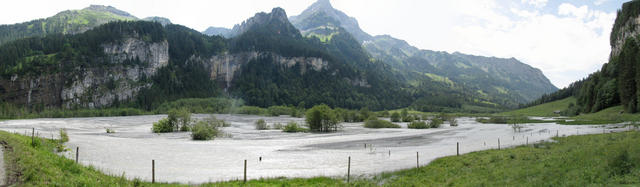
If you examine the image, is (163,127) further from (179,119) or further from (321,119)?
(321,119)

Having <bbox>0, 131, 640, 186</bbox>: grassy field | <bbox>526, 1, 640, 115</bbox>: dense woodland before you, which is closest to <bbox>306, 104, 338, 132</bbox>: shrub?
<bbox>0, 131, 640, 186</bbox>: grassy field

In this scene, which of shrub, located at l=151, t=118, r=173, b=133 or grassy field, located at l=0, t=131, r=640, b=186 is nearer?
grassy field, located at l=0, t=131, r=640, b=186

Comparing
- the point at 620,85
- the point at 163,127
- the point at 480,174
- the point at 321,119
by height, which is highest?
the point at 620,85

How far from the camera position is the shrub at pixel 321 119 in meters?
83.1

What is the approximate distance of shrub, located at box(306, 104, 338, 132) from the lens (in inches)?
3270

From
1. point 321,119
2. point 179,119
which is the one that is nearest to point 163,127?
point 179,119

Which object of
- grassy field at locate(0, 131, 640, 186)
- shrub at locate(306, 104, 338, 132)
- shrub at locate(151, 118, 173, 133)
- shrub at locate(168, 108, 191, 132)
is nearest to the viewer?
grassy field at locate(0, 131, 640, 186)

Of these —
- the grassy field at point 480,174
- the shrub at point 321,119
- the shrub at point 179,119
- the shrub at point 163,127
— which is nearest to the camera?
the grassy field at point 480,174

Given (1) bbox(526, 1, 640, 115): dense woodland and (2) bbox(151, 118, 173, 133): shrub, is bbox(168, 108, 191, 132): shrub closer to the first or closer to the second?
(2) bbox(151, 118, 173, 133): shrub

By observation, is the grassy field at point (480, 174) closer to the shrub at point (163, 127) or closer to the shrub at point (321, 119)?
the shrub at point (163, 127)

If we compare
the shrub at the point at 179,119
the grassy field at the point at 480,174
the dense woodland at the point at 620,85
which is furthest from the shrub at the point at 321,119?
the dense woodland at the point at 620,85

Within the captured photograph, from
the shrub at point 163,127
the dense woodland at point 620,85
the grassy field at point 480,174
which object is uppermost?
the dense woodland at point 620,85

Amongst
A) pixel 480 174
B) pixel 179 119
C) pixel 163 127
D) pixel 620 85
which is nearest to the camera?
pixel 480 174

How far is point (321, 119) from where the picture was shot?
83.6m
